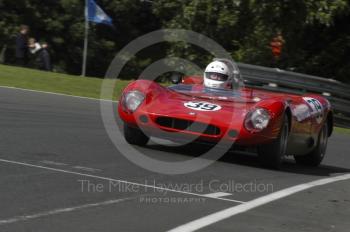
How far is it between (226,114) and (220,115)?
71mm

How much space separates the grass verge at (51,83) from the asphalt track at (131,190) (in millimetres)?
7490

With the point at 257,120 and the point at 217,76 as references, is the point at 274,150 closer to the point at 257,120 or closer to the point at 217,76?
the point at 257,120

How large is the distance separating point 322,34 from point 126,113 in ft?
50.3

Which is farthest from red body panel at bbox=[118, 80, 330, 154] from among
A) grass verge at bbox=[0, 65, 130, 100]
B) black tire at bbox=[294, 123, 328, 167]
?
grass verge at bbox=[0, 65, 130, 100]

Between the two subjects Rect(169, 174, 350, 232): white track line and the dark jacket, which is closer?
Rect(169, 174, 350, 232): white track line

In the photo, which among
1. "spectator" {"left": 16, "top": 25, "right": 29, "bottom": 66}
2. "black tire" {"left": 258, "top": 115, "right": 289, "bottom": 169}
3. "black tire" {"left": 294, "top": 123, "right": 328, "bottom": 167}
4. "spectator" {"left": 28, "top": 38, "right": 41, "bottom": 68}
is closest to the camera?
"black tire" {"left": 258, "top": 115, "right": 289, "bottom": 169}

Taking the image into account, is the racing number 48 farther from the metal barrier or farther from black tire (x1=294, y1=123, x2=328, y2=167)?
the metal barrier

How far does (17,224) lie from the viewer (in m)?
5.59

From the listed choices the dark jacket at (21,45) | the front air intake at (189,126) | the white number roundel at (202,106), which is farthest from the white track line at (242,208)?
the dark jacket at (21,45)

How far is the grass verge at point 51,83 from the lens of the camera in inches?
742

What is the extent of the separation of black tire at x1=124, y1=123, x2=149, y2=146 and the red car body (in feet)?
0.46

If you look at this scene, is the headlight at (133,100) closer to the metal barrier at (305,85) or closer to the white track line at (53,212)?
the white track line at (53,212)

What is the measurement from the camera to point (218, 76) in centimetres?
1065

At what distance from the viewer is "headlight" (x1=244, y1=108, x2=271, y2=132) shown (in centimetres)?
919
